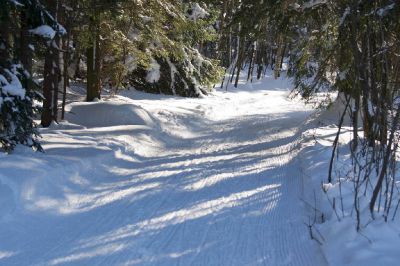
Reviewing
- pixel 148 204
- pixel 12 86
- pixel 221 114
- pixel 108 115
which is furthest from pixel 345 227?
pixel 221 114

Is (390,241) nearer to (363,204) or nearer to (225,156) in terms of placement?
(363,204)

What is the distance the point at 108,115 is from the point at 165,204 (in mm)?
8479

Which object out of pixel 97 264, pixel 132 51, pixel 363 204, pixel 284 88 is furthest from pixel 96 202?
pixel 284 88

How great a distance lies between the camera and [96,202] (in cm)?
723

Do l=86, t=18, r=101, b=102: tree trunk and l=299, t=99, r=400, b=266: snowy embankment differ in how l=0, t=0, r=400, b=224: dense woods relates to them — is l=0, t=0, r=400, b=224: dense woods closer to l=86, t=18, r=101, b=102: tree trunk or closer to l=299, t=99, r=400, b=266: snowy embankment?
l=86, t=18, r=101, b=102: tree trunk

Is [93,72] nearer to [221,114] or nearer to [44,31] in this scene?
[221,114]

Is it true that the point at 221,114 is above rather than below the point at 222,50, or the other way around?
below

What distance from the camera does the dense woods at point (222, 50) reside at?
5445 millimetres

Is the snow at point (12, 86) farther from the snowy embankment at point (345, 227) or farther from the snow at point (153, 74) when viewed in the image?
the snow at point (153, 74)

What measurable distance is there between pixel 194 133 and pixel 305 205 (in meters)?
8.12

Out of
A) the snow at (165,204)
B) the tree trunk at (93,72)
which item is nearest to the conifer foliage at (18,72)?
the snow at (165,204)

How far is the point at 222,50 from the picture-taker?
48.0ft

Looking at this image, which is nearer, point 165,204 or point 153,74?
point 165,204

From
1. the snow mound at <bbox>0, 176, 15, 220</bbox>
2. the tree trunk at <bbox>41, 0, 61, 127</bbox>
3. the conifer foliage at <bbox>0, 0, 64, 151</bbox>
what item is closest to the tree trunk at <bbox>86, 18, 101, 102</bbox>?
the tree trunk at <bbox>41, 0, 61, 127</bbox>
